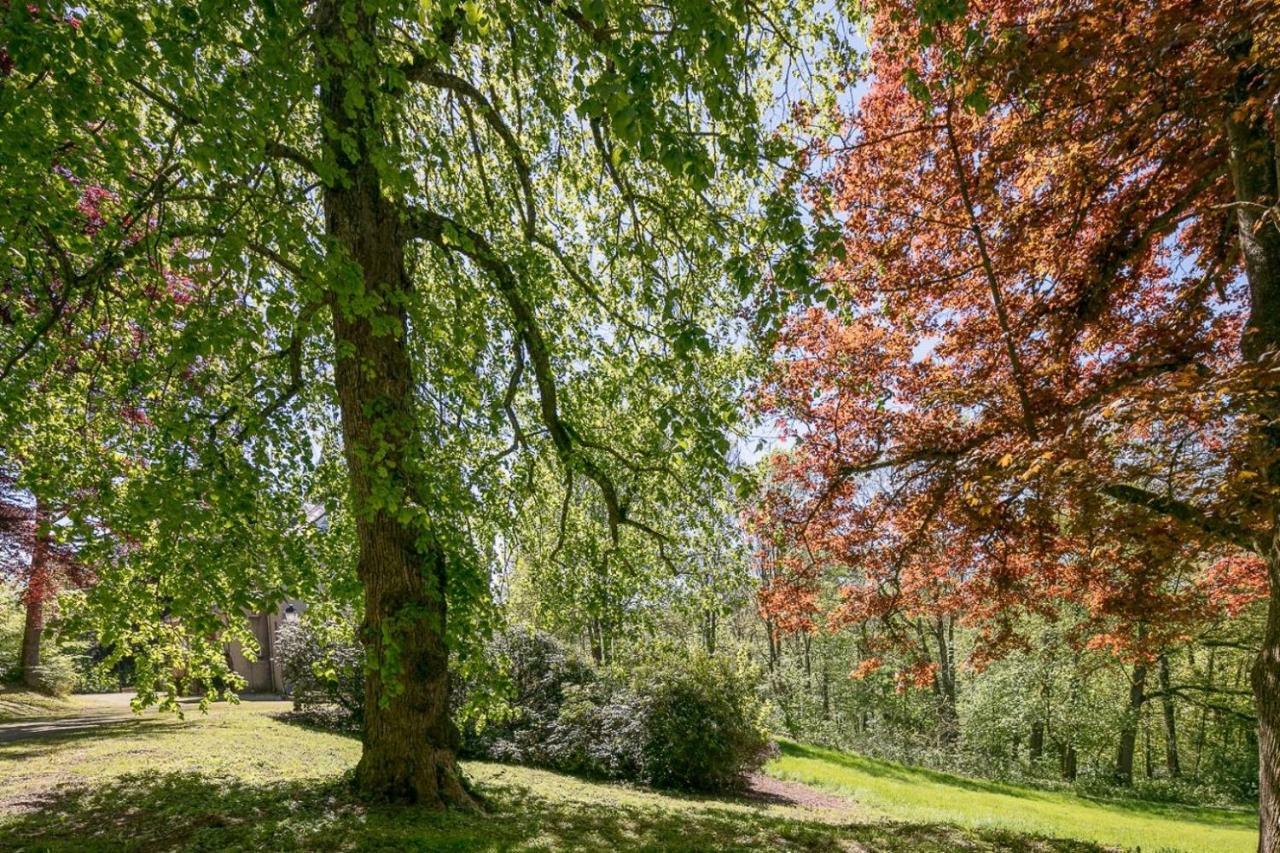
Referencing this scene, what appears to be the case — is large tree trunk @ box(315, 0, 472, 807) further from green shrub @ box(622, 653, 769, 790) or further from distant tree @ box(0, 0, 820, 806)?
green shrub @ box(622, 653, 769, 790)

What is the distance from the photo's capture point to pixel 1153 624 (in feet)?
23.1

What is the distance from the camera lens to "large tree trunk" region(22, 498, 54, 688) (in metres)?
11.0

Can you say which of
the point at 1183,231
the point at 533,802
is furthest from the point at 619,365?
the point at 1183,231

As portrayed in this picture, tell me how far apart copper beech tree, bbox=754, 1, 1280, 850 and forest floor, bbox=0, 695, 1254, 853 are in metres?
2.59

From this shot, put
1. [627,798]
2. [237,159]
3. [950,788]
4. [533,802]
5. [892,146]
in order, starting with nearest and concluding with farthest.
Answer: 1. [237,159]
2. [892,146]
3. [533,802]
4. [627,798]
5. [950,788]

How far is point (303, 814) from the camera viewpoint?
4551 mm

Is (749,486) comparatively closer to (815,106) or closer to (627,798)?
(815,106)

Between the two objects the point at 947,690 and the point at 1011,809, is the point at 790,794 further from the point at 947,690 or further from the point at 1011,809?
the point at 947,690

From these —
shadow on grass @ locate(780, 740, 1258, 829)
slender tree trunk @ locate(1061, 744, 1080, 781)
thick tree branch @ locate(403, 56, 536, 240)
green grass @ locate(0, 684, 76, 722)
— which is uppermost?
thick tree branch @ locate(403, 56, 536, 240)

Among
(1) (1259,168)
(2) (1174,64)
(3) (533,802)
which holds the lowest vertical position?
(3) (533,802)

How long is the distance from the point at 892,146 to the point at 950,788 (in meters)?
16.4

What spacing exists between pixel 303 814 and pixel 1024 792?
1876 cm

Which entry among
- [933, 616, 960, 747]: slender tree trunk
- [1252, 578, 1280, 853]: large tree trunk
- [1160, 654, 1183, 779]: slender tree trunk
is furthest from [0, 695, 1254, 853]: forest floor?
[933, 616, 960, 747]: slender tree trunk

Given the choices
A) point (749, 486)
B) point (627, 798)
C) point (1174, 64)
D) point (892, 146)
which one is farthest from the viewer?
point (627, 798)
